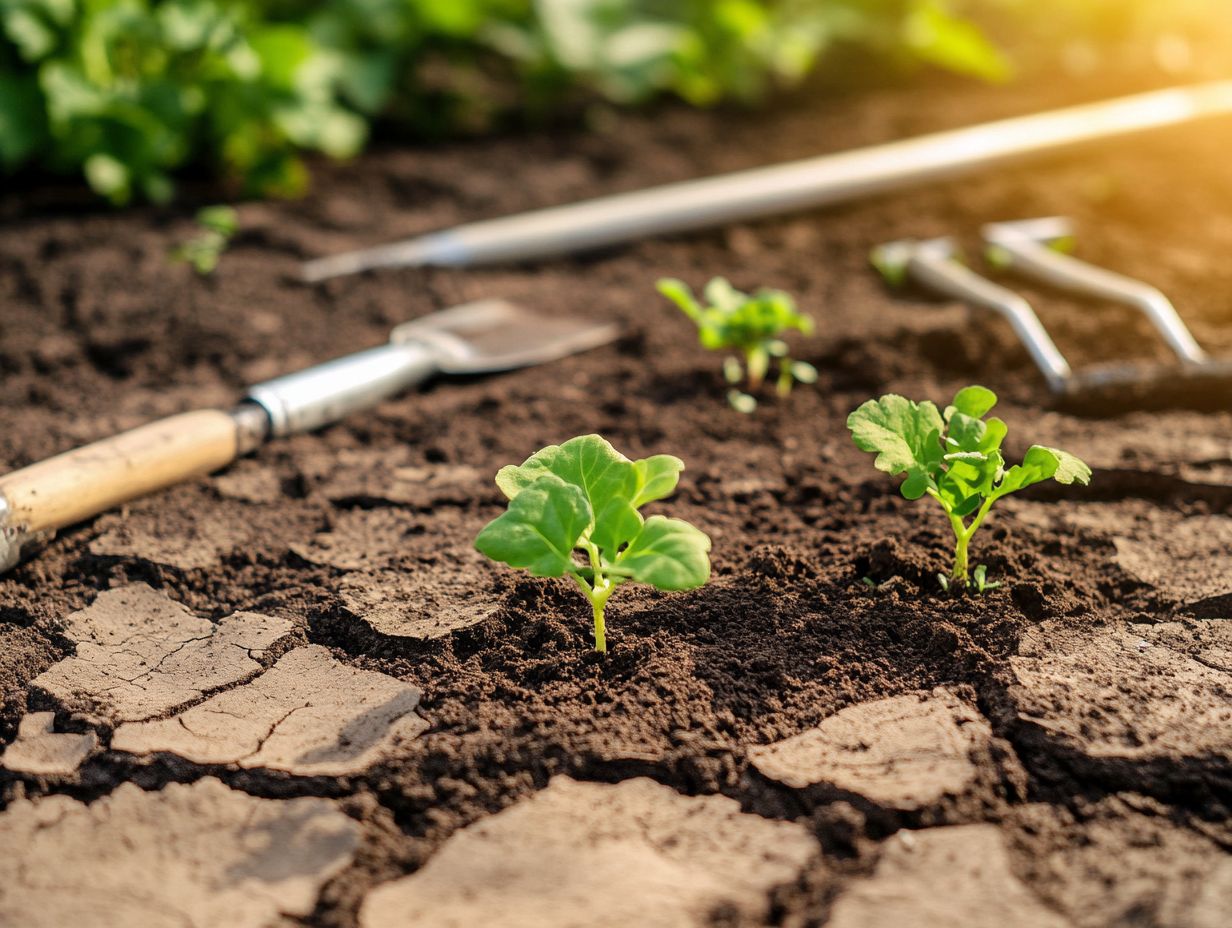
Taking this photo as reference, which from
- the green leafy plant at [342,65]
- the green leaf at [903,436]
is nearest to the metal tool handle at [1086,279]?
the green leaf at [903,436]

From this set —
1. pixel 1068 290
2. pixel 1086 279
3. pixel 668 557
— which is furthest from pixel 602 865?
pixel 1068 290

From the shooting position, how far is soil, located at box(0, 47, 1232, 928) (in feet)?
4.90

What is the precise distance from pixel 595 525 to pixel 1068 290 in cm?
192

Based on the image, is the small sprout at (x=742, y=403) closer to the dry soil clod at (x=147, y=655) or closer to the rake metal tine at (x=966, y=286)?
the rake metal tine at (x=966, y=286)

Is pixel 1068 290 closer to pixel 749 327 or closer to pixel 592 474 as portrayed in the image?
pixel 749 327

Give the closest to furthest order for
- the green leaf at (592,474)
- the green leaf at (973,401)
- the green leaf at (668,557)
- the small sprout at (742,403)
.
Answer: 1. the green leaf at (668,557)
2. the green leaf at (592,474)
3. the green leaf at (973,401)
4. the small sprout at (742,403)

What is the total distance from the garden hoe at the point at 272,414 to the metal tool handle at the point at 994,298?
913mm

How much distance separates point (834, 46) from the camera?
5102 mm

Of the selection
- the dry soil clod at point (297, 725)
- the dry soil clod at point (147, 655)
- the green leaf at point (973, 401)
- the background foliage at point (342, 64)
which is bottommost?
the dry soil clod at point (297, 725)

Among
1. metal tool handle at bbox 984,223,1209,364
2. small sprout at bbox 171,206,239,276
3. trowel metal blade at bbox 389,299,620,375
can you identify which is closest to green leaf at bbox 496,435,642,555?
trowel metal blade at bbox 389,299,620,375

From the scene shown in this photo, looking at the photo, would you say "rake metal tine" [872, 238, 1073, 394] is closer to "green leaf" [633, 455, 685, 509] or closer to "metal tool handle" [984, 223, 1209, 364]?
"metal tool handle" [984, 223, 1209, 364]

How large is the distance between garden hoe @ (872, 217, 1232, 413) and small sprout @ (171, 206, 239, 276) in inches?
74.8

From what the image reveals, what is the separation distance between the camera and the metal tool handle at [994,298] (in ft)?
8.54

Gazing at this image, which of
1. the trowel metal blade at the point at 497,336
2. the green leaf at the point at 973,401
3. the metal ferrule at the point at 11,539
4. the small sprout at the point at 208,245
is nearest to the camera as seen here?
the green leaf at the point at 973,401
